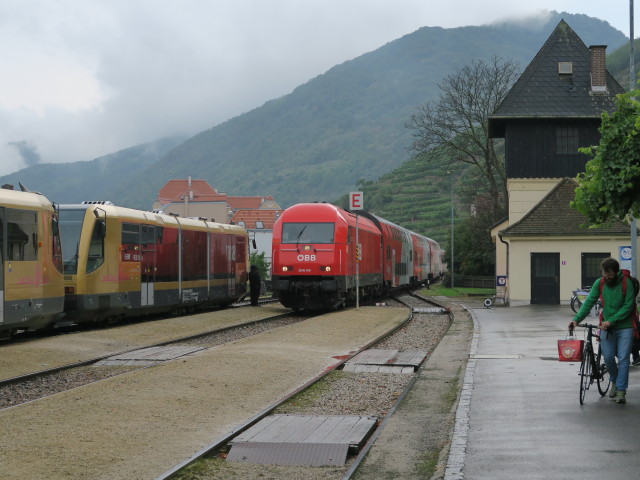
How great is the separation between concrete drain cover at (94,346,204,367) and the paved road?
18.0 ft

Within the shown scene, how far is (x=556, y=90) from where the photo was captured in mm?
41562

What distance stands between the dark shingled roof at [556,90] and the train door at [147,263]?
1941 cm

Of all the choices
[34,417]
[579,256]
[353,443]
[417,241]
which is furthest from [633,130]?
[417,241]

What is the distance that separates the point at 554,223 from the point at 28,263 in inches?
947

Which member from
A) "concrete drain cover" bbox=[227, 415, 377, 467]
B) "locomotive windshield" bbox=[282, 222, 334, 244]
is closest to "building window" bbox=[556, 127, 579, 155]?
"locomotive windshield" bbox=[282, 222, 334, 244]

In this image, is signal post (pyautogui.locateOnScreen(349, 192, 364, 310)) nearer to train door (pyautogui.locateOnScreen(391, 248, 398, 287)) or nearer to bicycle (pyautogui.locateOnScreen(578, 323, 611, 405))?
train door (pyautogui.locateOnScreen(391, 248, 398, 287))

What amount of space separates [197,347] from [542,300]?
21.7 m

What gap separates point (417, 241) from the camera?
58.2 meters

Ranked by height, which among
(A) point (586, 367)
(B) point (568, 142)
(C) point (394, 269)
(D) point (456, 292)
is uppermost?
(B) point (568, 142)

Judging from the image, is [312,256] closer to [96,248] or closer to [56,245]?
[96,248]

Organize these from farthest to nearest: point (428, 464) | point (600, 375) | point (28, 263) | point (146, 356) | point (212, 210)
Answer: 1. point (212, 210)
2. point (28, 263)
3. point (146, 356)
4. point (600, 375)
5. point (428, 464)

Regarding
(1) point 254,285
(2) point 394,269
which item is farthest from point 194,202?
(1) point 254,285

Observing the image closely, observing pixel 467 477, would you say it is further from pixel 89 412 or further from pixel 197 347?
pixel 197 347

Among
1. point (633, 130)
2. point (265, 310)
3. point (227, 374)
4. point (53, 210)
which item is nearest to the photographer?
point (633, 130)
